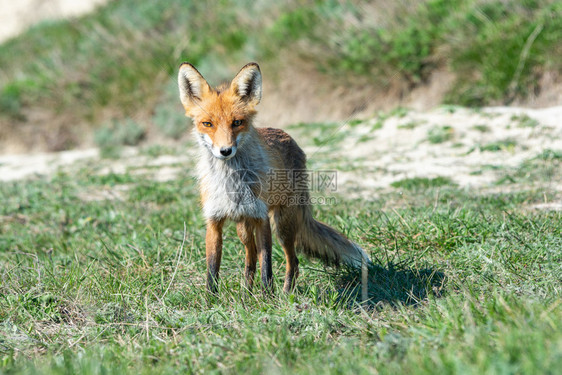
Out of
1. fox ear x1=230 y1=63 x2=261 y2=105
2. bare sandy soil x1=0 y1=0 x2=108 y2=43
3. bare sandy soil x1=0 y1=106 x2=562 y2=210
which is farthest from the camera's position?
bare sandy soil x1=0 y1=0 x2=108 y2=43

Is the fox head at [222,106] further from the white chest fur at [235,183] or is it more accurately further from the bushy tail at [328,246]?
the bushy tail at [328,246]

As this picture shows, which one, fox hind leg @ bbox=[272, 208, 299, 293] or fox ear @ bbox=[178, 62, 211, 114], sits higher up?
fox ear @ bbox=[178, 62, 211, 114]

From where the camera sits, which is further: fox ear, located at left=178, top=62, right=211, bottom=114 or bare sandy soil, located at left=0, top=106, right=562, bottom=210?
bare sandy soil, located at left=0, top=106, right=562, bottom=210

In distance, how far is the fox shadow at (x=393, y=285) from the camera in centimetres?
356

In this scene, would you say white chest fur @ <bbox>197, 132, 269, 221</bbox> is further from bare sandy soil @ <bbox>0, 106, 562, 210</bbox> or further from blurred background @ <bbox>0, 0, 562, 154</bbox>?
blurred background @ <bbox>0, 0, 562, 154</bbox>

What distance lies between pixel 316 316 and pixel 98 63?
1236cm

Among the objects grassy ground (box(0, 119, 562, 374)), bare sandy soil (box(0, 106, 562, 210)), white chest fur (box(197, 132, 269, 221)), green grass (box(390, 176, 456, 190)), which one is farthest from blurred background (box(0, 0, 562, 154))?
white chest fur (box(197, 132, 269, 221))

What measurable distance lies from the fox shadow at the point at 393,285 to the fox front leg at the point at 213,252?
91cm

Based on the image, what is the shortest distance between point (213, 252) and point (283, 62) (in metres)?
8.46

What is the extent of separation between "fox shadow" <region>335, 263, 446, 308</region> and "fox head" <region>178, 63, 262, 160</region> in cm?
133

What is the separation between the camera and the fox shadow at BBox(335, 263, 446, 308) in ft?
11.7

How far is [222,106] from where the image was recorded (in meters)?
3.71

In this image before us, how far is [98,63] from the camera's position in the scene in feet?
44.9

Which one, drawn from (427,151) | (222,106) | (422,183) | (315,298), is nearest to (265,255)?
(315,298)
